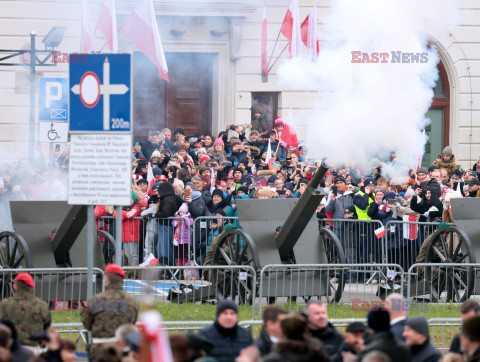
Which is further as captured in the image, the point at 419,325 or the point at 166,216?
the point at 166,216

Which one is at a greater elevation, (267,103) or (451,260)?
(267,103)

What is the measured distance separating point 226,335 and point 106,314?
1062 millimetres

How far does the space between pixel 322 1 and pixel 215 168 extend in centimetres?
808

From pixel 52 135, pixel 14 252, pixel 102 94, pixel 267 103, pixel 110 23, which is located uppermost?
pixel 110 23

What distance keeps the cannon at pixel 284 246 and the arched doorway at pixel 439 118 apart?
12789 mm

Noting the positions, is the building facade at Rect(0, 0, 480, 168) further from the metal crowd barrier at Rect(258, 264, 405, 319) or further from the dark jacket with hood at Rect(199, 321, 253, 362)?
the dark jacket with hood at Rect(199, 321, 253, 362)

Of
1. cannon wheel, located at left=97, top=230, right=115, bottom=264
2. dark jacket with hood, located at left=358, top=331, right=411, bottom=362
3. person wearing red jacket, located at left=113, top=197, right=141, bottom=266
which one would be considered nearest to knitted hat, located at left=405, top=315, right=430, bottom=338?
dark jacket with hood, located at left=358, top=331, right=411, bottom=362

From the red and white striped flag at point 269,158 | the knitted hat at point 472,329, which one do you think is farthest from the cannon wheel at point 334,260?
the red and white striped flag at point 269,158

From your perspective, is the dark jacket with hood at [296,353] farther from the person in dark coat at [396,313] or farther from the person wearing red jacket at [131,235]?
the person wearing red jacket at [131,235]

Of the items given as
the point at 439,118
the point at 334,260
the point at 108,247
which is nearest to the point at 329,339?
the point at 334,260

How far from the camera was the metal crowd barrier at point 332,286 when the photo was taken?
35.4 feet

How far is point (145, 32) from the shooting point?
18.3m

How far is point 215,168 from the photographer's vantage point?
55.9ft

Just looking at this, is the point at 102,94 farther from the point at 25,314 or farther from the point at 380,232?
the point at 380,232
